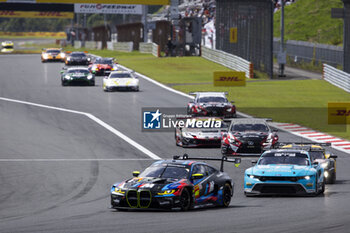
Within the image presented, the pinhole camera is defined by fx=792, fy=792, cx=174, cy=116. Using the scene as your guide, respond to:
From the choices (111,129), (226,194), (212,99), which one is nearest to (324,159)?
(226,194)

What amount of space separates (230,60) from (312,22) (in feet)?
112

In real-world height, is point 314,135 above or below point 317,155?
below

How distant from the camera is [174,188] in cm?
1673

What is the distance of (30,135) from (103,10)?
251ft

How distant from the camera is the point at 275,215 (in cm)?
1598

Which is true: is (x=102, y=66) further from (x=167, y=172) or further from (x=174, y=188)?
(x=174, y=188)

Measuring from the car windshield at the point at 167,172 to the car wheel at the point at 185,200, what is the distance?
1.64ft

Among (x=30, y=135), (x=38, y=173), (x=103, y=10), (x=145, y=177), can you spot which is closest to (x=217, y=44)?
(x=103, y=10)

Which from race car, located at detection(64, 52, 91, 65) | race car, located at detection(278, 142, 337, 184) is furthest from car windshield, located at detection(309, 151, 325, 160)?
race car, located at detection(64, 52, 91, 65)

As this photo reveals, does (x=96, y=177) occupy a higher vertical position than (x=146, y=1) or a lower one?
lower

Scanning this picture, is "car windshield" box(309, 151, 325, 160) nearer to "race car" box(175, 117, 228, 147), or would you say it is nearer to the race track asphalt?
the race track asphalt

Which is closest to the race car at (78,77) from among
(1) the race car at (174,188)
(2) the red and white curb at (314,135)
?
(2) the red and white curb at (314,135)

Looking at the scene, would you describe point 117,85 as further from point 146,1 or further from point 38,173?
point 146,1

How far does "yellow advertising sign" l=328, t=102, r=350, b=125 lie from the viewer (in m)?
37.8
